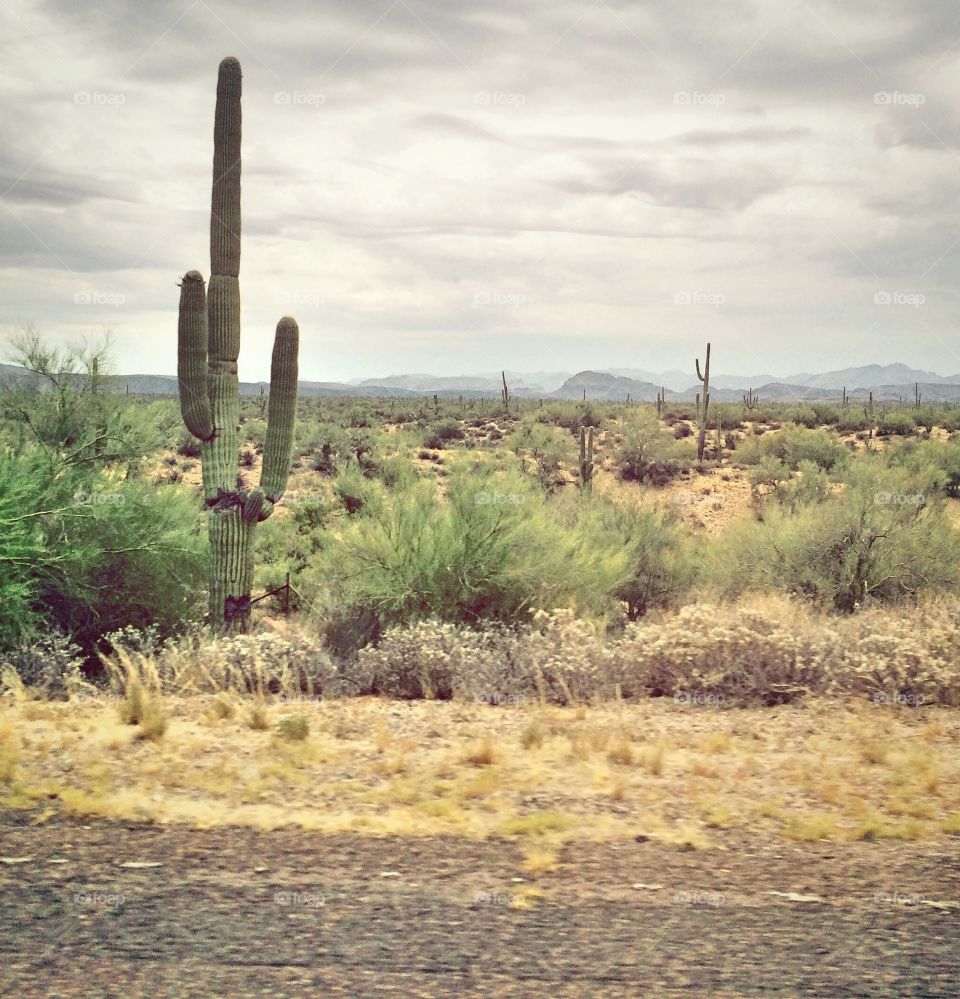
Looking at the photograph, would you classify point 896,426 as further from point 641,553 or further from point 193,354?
point 193,354

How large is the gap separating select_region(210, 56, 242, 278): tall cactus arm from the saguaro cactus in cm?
1

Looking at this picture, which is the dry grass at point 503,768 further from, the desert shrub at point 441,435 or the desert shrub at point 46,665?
the desert shrub at point 441,435

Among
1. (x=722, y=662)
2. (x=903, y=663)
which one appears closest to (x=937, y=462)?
(x=903, y=663)

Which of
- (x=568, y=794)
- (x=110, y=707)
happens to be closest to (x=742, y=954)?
(x=568, y=794)

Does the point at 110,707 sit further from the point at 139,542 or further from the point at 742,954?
the point at 742,954

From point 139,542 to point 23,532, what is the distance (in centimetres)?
179

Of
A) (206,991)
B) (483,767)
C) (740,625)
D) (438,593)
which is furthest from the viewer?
(438,593)

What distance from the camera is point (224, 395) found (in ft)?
40.8

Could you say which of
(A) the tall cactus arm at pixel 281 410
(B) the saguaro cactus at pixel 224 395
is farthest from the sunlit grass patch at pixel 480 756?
(A) the tall cactus arm at pixel 281 410

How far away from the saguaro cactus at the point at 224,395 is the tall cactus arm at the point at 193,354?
0.04ft

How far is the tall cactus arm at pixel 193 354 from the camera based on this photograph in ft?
39.5

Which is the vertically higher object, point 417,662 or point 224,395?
point 224,395

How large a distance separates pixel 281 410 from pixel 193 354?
1.45m

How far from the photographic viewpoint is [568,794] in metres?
6.86
